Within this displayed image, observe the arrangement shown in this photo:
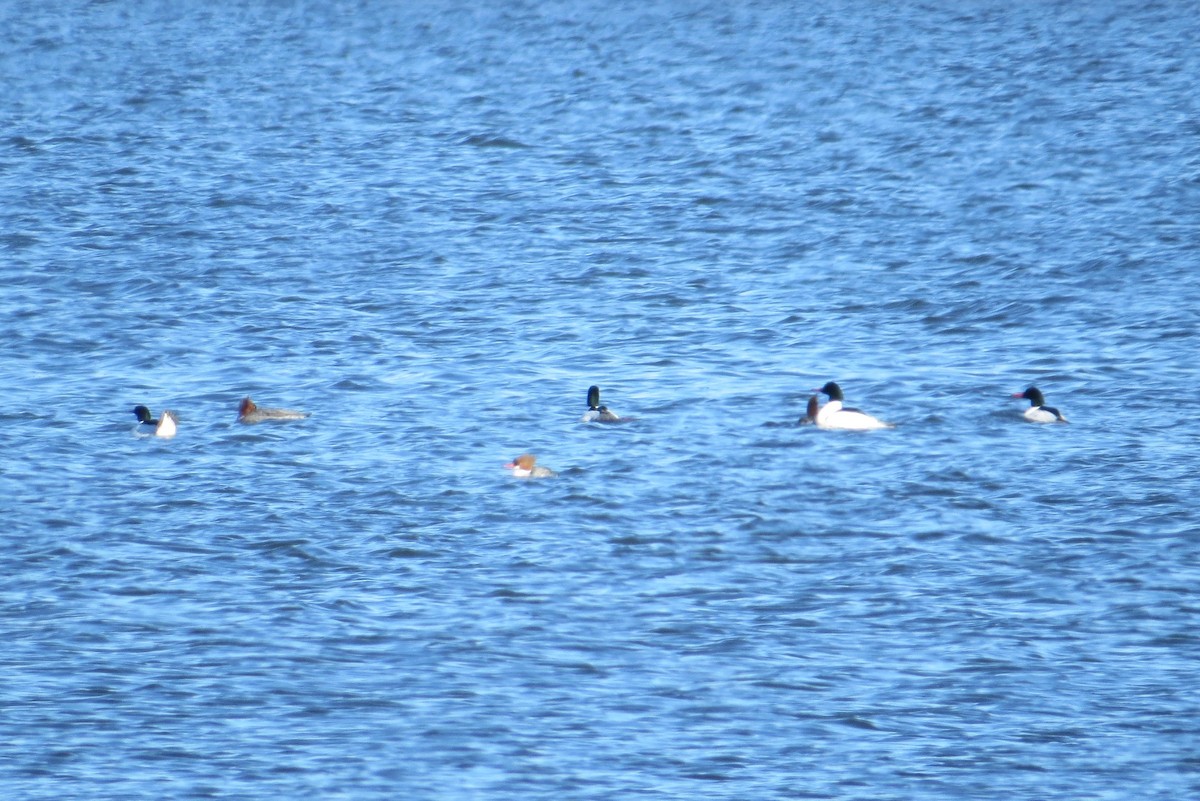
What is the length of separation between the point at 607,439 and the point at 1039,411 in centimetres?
483

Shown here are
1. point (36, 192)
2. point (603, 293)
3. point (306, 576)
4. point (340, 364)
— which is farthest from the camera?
point (36, 192)

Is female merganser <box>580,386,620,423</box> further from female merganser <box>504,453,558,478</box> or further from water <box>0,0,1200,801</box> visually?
female merganser <box>504,453,558,478</box>

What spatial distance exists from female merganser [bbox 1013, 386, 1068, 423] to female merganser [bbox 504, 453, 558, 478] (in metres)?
5.61

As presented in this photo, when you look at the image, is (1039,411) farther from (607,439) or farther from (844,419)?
(607,439)

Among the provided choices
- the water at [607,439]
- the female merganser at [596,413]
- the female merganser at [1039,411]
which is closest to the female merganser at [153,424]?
the water at [607,439]

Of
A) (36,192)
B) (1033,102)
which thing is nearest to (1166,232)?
(1033,102)

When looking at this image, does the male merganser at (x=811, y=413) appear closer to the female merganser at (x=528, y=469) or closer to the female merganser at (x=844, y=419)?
the female merganser at (x=844, y=419)

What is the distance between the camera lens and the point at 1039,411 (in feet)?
68.3

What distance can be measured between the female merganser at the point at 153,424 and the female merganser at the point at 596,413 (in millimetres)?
4563

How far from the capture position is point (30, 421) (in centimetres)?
2128

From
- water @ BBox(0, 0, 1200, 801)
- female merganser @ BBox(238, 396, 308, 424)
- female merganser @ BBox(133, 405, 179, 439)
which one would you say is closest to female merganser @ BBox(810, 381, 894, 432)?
water @ BBox(0, 0, 1200, 801)

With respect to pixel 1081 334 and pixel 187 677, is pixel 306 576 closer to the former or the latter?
pixel 187 677

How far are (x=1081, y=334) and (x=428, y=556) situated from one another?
38.2 ft

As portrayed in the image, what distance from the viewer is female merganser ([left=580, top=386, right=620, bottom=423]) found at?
20.9 metres
